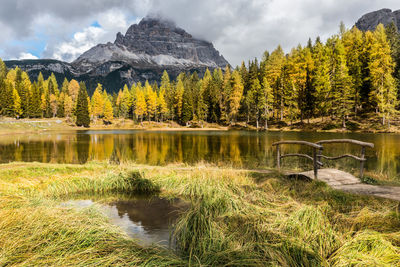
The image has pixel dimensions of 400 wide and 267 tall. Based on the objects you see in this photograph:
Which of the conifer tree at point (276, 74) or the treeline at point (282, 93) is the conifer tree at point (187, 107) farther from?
the conifer tree at point (276, 74)

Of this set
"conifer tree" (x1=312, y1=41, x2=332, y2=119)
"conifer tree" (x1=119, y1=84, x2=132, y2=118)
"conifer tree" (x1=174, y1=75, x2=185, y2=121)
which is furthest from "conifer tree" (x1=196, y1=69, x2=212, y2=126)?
"conifer tree" (x1=312, y1=41, x2=332, y2=119)

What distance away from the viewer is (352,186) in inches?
290

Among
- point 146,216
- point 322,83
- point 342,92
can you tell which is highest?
point 322,83

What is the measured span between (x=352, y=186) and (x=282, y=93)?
43.4 metres

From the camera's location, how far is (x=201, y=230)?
15.6ft

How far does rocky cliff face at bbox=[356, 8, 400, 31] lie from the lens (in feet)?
517

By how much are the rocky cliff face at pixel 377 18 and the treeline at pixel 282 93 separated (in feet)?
488

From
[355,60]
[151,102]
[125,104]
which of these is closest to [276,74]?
[355,60]

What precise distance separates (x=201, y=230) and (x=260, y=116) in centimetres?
5010

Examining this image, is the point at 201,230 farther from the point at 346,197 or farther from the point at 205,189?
the point at 346,197

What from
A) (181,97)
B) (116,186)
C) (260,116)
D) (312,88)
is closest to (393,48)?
(312,88)

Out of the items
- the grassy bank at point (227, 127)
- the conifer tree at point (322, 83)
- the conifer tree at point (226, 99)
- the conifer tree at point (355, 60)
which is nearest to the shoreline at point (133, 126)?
the grassy bank at point (227, 127)

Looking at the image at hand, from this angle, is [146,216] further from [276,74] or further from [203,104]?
[203,104]

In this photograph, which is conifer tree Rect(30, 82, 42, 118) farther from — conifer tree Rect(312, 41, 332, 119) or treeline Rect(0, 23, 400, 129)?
conifer tree Rect(312, 41, 332, 119)
